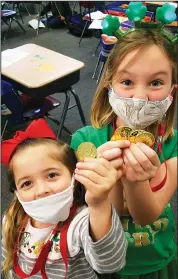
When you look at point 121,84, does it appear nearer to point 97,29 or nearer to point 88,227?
point 88,227

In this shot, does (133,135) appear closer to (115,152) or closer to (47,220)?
(115,152)

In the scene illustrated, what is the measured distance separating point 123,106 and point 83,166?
178 millimetres

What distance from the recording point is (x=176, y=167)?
0.64m

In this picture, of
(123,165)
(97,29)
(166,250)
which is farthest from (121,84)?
(97,29)

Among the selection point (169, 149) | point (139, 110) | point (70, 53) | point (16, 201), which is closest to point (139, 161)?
point (139, 110)

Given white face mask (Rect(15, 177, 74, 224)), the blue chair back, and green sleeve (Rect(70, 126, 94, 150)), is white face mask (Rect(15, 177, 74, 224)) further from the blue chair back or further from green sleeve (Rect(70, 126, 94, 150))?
the blue chair back

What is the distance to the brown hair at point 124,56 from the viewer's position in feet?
1.83

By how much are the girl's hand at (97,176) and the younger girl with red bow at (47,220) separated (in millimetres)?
111

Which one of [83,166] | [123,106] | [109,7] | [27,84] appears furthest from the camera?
[109,7]

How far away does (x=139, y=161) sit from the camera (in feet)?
1.40

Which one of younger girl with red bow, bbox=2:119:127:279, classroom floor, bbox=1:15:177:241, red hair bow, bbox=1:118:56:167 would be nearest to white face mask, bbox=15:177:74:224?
younger girl with red bow, bbox=2:119:127:279

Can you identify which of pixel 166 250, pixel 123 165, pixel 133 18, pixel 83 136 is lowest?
pixel 166 250

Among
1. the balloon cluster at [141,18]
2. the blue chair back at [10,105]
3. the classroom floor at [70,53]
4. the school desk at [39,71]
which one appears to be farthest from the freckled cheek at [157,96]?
the blue chair back at [10,105]

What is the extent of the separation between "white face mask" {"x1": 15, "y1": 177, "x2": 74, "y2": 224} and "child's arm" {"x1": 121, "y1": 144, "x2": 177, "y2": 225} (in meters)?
0.12
